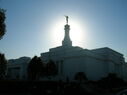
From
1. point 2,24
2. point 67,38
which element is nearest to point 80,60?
point 67,38

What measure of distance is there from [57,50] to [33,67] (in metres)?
15.6

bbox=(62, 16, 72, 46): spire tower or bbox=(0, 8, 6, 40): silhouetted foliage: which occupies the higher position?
bbox=(62, 16, 72, 46): spire tower

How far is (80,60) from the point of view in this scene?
51.5 m

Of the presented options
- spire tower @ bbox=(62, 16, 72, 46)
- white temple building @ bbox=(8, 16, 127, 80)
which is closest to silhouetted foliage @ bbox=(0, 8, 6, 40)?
white temple building @ bbox=(8, 16, 127, 80)

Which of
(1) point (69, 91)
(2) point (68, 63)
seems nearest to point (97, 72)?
(2) point (68, 63)

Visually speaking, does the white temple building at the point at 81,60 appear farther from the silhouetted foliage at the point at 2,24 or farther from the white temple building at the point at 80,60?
the silhouetted foliage at the point at 2,24

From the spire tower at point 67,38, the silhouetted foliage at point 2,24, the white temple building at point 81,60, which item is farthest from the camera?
the spire tower at point 67,38

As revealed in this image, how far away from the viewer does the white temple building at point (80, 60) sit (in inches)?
2021

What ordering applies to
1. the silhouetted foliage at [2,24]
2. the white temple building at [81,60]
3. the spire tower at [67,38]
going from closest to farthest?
the silhouetted foliage at [2,24] < the white temple building at [81,60] < the spire tower at [67,38]

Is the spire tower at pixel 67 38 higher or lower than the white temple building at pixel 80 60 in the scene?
higher

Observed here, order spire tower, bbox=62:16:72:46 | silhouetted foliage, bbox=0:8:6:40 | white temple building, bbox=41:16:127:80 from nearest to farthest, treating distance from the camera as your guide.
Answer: silhouetted foliage, bbox=0:8:6:40 → white temple building, bbox=41:16:127:80 → spire tower, bbox=62:16:72:46

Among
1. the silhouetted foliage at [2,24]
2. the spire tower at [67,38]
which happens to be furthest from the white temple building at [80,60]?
the silhouetted foliage at [2,24]

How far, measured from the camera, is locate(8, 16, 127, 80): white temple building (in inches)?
2021

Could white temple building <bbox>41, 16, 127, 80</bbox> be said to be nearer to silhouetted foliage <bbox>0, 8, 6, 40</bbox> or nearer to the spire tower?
the spire tower
